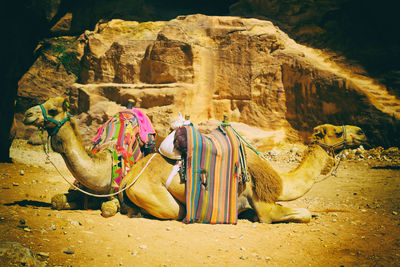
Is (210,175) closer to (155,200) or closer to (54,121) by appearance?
(155,200)

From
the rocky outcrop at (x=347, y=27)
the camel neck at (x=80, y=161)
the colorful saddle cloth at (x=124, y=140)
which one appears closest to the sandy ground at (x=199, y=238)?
the camel neck at (x=80, y=161)

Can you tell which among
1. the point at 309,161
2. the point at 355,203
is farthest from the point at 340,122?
the point at 309,161

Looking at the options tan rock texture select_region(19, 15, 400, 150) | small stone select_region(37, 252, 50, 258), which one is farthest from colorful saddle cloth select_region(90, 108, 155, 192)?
tan rock texture select_region(19, 15, 400, 150)

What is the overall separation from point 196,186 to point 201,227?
0.47m

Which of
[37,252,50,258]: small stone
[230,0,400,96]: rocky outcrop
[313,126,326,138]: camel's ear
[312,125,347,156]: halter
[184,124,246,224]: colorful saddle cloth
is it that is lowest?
[37,252,50,258]: small stone

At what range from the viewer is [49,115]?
11.4 ft

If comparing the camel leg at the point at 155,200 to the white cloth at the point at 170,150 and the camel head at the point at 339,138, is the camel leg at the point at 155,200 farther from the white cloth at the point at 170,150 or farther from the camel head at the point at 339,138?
the camel head at the point at 339,138

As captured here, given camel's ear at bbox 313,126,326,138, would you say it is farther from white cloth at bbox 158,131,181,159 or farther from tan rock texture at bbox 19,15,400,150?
tan rock texture at bbox 19,15,400,150

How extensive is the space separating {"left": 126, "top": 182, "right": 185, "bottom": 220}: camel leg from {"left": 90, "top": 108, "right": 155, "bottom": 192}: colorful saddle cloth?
13.2 inches

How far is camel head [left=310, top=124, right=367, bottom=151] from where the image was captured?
Result: 408 cm

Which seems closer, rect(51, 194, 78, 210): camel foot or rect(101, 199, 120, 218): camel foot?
rect(101, 199, 120, 218): camel foot

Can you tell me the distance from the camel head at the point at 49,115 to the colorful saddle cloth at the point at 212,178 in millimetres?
1465

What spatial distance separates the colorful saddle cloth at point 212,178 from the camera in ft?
11.9

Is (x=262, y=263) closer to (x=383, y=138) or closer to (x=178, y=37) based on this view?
(x=383, y=138)
